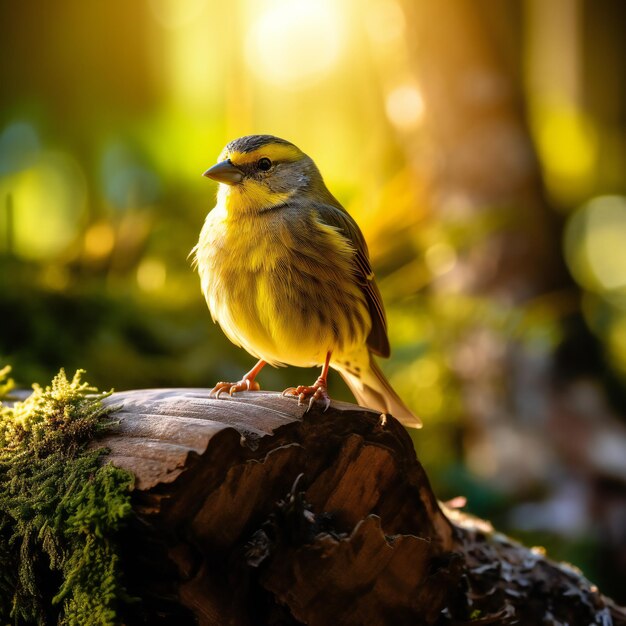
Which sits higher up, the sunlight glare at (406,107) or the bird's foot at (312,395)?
the sunlight glare at (406,107)

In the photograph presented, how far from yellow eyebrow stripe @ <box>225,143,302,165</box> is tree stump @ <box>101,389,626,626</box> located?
3.48 feet

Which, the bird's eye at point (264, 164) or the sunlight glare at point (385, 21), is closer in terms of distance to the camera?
the bird's eye at point (264, 164)

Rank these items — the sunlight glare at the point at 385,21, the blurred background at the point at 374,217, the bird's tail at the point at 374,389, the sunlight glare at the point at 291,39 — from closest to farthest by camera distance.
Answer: the bird's tail at the point at 374,389 < the blurred background at the point at 374,217 < the sunlight glare at the point at 385,21 < the sunlight glare at the point at 291,39

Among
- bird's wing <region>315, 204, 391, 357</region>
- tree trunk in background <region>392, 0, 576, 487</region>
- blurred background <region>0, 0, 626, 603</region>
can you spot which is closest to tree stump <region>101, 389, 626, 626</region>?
bird's wing <region>315, 204, 391, 357</region>

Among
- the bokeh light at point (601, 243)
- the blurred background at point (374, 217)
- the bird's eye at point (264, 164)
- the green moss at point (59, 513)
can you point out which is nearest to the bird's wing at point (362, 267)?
the bird's eye at point (264, 164)

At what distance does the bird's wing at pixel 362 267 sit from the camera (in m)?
3.01

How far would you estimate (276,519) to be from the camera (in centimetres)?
188

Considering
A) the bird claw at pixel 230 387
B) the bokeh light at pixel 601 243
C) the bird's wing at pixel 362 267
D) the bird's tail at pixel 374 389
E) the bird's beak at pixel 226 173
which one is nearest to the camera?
the bird claw at pixel 230 387

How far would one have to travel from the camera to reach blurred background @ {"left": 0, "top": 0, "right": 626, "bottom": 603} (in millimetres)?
4426

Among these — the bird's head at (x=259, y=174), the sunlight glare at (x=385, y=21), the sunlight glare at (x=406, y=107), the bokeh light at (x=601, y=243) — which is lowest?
the bokeh light at (x=601, y=243)

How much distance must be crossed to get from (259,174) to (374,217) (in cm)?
248

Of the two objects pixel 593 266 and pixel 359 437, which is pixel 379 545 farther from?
pixel 593 266

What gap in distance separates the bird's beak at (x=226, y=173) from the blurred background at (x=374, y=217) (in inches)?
55.0

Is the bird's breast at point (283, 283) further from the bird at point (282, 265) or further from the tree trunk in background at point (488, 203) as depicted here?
the tree trunk in background at point (488, 203)
